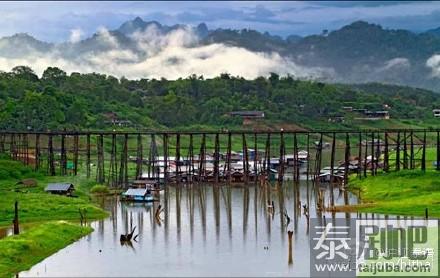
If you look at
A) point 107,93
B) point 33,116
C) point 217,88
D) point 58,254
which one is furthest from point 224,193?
point 217,88

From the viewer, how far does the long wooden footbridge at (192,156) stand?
76625mm

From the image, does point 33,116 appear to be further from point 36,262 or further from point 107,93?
point 36,262

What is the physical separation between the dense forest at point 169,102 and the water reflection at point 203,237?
131 feet

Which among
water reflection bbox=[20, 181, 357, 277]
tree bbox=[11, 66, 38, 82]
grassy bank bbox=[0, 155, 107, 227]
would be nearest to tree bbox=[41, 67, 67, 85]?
tree bbox=[11, 66, 38, 82]

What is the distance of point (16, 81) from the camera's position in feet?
414

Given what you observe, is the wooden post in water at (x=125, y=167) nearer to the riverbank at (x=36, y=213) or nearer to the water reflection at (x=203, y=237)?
the riverbank at (x=36, y=213)

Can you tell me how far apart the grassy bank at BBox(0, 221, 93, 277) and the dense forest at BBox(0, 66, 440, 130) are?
54182 mm

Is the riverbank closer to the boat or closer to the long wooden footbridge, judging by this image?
the boat

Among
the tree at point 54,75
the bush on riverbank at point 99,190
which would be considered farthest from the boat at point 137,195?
the tree at point 54,75

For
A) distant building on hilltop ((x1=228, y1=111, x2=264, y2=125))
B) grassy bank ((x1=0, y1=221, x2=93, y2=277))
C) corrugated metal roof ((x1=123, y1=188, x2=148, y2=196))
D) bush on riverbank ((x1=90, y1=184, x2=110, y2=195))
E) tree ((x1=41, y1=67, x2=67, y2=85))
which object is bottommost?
bush on riverbank ((x1=90, y1=184, x2=110, y2=195))

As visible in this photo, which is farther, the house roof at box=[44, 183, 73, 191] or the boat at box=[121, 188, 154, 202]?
the boat at box=[121, 188, 154, 202]

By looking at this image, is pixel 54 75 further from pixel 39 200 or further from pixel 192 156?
pixel 39 200

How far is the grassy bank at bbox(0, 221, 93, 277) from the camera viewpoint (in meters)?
41.9

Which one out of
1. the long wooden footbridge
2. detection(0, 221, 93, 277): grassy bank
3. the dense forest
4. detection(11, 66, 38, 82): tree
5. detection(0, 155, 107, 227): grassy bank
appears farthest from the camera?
detection(11, 66, 38, 82): tree
